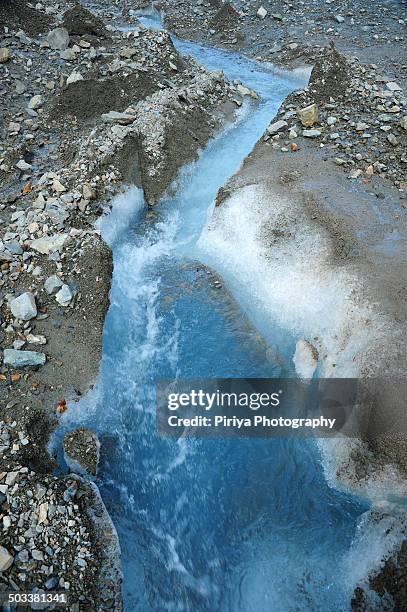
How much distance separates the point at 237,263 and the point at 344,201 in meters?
3.05

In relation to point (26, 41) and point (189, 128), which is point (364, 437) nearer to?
point (189, 128)

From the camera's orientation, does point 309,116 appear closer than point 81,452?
No

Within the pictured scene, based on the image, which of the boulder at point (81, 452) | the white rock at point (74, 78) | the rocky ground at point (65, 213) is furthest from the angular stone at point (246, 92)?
the boulder at point (81, 452)

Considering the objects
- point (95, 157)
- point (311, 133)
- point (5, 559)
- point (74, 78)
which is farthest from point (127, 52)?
point (5, 559)

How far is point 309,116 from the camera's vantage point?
1507 centimetres

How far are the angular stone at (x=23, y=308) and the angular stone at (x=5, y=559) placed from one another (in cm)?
418

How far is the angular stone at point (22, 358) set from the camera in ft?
29.2

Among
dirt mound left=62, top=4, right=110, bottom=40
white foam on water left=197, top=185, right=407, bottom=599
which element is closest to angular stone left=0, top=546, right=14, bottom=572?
white foam on water left=197, top=185, right=407, bottom=599

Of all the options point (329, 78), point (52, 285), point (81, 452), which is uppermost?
point (329, 78)

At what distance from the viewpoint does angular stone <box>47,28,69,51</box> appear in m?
18.2

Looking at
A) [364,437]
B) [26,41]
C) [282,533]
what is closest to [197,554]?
[282,533]

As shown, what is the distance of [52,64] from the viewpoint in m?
17.4

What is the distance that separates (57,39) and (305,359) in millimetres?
15608

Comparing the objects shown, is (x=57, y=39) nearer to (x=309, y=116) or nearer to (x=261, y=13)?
(x=309, y=116)
